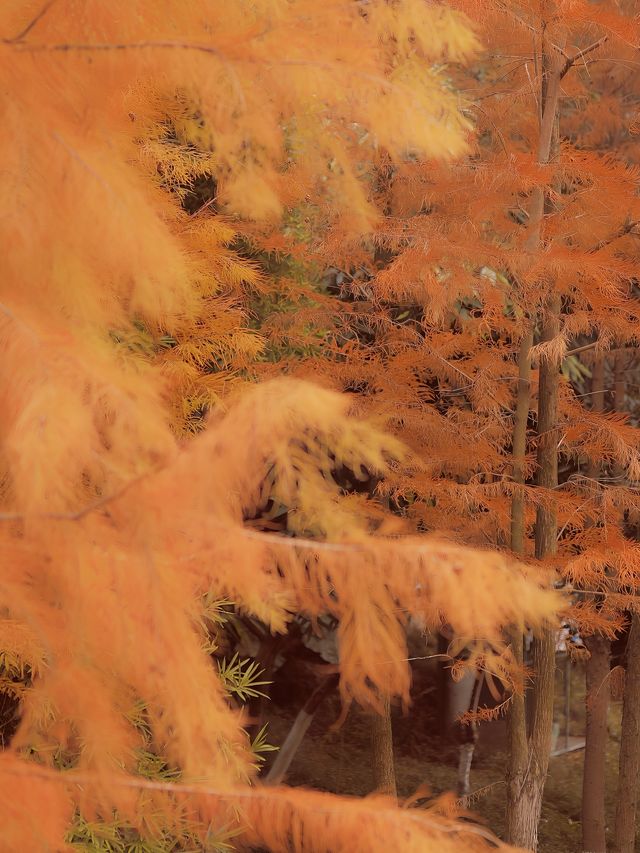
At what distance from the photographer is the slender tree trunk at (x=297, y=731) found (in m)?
8.20

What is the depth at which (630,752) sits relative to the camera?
653 cm

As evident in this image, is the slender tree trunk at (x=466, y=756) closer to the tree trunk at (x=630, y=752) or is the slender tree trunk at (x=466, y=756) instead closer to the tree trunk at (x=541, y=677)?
the tree trunk at (x=630, y=752)

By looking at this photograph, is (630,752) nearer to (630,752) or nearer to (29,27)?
(630,752)

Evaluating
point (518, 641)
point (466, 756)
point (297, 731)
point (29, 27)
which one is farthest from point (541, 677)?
point (29, 27)

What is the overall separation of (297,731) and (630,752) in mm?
3058

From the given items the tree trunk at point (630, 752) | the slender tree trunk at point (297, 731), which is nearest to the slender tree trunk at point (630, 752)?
the tree trunk at point (630, 752)

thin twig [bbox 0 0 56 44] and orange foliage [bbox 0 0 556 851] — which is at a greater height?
thin twig [bbox 0 0 56 44]

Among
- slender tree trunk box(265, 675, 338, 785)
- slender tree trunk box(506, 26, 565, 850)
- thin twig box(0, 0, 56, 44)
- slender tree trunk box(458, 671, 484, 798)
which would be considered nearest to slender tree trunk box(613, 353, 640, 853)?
slender tree trunk box(506, 26, 565, 850)

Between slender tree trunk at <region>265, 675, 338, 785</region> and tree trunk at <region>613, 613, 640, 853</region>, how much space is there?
9.25 feet

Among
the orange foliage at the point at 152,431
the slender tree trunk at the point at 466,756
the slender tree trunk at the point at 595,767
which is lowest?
the slender tree trunk at the point at 466,756

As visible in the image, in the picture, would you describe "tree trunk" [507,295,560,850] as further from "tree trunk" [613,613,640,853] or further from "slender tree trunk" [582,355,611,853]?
"slender tree trunk" [582,355,611,853]

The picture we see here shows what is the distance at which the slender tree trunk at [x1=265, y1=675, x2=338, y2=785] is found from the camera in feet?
26.9

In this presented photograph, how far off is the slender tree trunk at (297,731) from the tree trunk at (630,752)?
282 centimetres

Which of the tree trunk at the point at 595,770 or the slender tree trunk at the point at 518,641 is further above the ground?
the slender tree trunk at the point at 518,641
